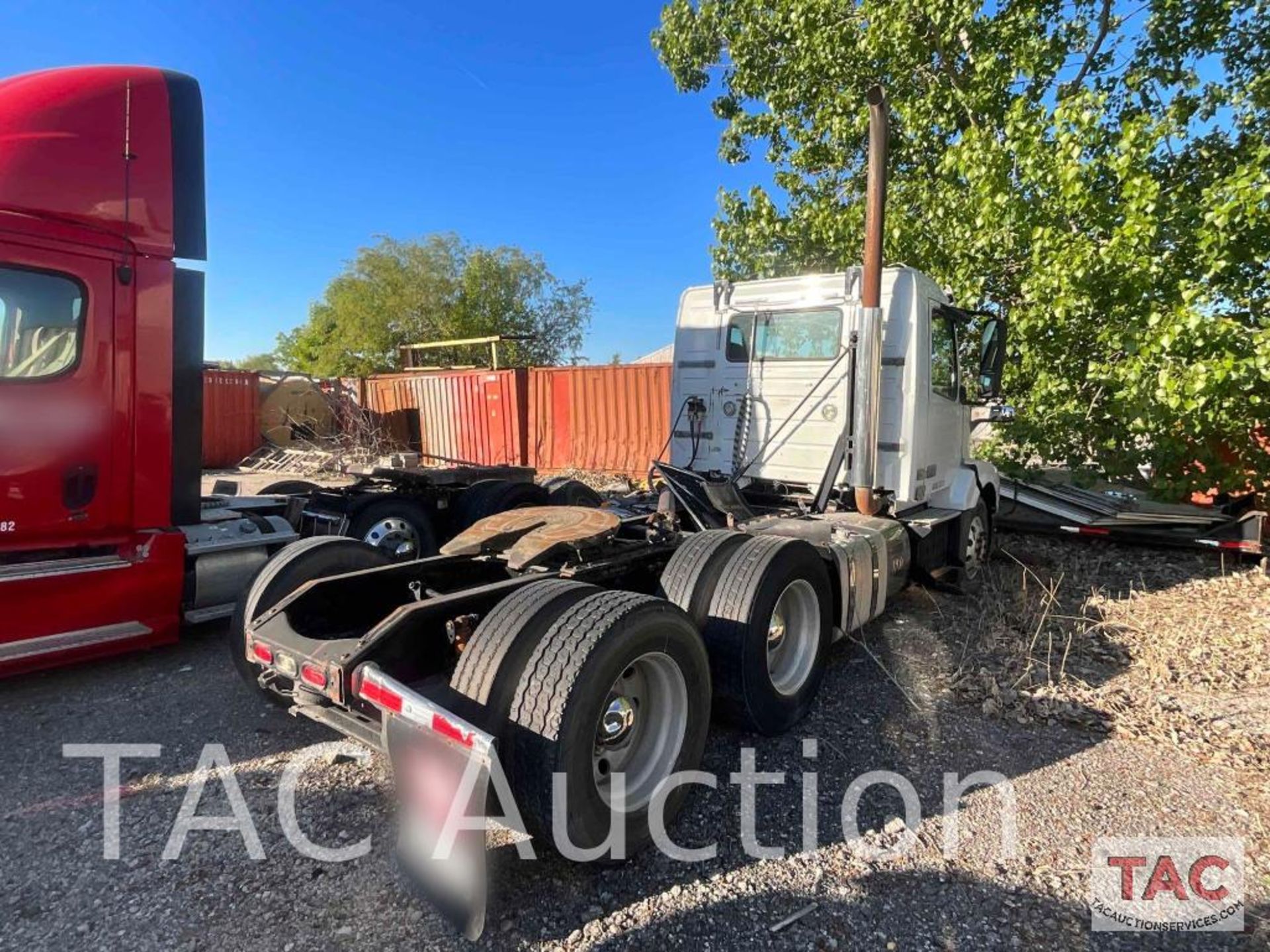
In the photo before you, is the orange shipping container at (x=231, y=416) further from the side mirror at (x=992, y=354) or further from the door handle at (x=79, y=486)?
the side mirror at (x=992, y=354)

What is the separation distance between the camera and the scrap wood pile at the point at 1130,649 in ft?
12.6

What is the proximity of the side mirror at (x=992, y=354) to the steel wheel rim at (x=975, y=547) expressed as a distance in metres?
1.25

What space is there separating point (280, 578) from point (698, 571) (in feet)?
7.01

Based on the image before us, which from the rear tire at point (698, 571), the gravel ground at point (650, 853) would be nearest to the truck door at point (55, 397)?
the gravel ground at point (650, 853)

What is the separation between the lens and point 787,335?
5738 millimetres

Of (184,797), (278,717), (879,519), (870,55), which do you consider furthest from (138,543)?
(870,55)

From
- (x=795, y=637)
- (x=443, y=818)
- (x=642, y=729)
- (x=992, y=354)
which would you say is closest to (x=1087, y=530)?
(x=992, y=354)

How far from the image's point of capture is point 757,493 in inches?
234

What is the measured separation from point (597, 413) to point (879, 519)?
9.61m

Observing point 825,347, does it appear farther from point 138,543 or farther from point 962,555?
point 138,543

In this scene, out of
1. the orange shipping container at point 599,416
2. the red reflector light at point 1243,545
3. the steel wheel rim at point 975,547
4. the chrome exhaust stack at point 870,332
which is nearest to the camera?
the chrome exhaust stack at point 870,332

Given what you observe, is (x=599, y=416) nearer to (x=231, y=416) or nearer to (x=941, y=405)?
(x=941, y=405)

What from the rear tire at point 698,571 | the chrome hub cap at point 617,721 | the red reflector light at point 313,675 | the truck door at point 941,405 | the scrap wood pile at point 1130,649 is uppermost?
the truck door at point 941,405

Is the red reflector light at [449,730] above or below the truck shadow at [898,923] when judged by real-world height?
above
